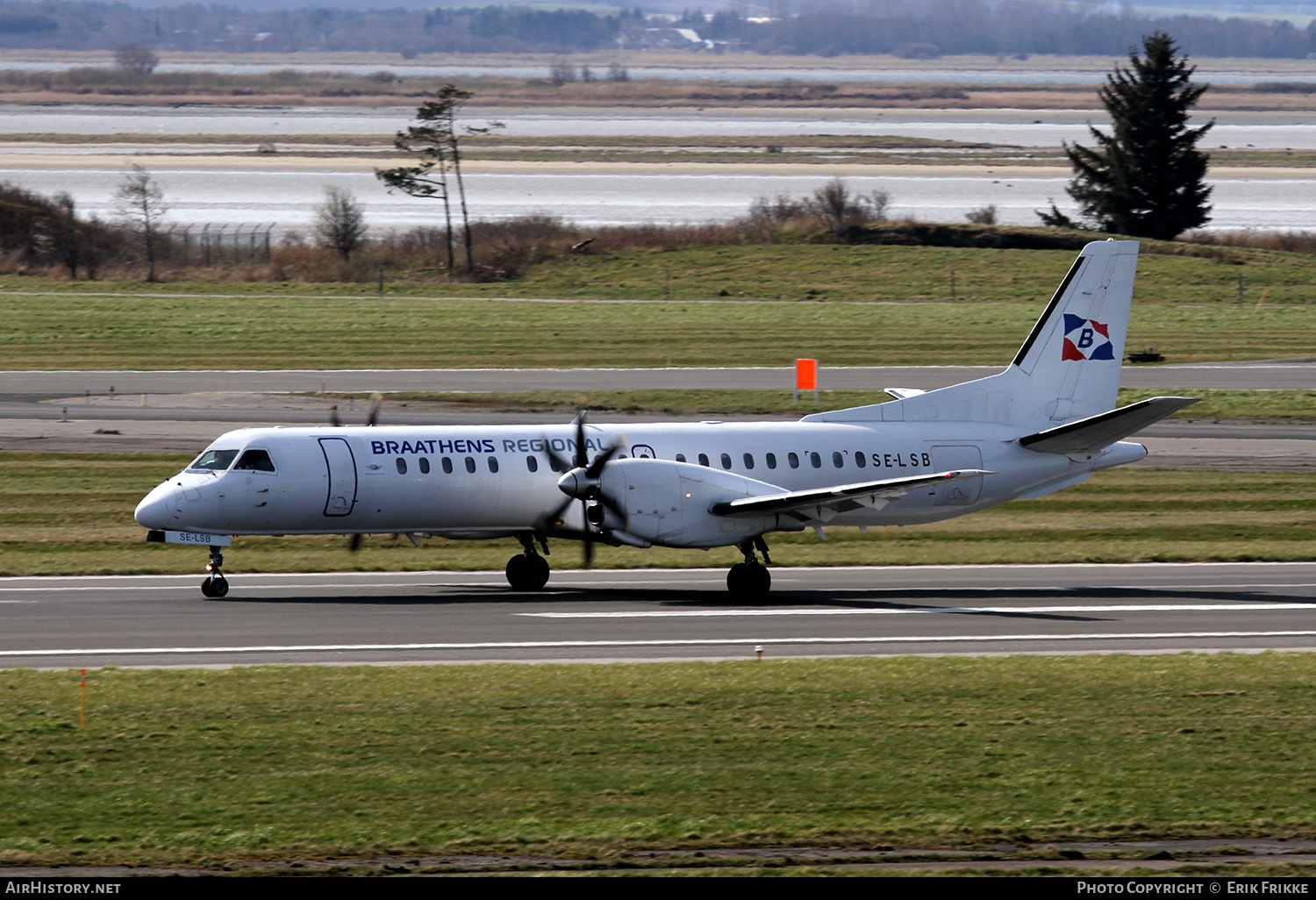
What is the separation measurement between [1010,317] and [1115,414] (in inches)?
1871

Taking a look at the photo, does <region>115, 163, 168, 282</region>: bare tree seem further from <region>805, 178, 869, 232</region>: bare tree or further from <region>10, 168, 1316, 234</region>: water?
<region>805, 178, 869, 232</region>: bare tree

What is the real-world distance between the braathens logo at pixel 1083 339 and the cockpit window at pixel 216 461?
57.2ft

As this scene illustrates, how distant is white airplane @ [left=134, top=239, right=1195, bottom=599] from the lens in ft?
91.4

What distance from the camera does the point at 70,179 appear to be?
136500 millimetres

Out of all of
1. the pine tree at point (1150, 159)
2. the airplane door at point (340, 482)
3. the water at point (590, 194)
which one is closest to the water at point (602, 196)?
the water at point (590, 194)

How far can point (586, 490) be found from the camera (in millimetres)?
27828

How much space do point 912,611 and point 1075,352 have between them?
8989mm

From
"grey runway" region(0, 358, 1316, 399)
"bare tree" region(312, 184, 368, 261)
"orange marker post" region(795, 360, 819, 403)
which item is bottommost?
"grey runway" region(0, 358, 1316, 399)

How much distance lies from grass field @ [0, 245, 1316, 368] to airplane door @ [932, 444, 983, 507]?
31.9 meters

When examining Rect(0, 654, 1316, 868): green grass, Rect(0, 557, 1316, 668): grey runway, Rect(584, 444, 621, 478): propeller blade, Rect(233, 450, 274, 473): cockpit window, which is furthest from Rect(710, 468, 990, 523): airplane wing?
Rect(233, 450, 274, 473): cockpit window

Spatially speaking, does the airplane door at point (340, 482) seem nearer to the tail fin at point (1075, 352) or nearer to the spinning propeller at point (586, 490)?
the spinning propeller at point (586, 490)

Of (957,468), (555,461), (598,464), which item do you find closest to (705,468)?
(598,464)

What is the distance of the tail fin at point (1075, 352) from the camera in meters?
32.4

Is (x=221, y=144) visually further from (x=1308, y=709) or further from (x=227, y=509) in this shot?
(x=1308, y=709)
